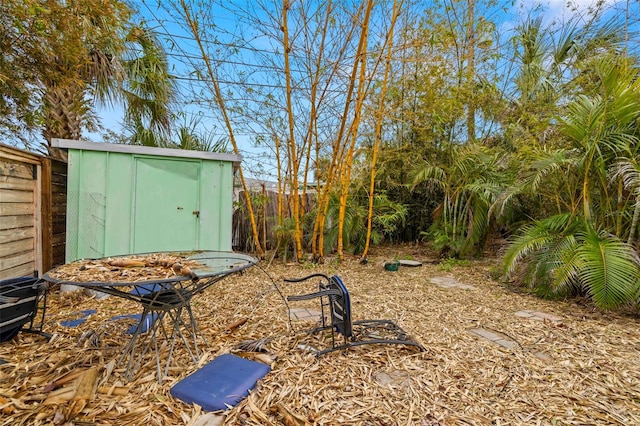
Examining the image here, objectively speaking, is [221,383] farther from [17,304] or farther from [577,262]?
[577,262]

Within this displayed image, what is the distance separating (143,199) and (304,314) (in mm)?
2428

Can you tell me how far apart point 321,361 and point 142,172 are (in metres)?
3.11

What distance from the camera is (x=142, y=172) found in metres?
3.63

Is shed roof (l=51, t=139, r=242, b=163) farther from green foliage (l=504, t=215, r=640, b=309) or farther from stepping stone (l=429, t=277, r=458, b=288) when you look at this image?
green foliage (l=504, t=215, r=640, b=309)

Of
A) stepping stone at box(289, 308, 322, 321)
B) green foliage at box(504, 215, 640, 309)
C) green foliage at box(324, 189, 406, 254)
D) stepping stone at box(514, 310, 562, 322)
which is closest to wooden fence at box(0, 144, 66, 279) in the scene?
stepping stone at box(289, 308, 322, 321)

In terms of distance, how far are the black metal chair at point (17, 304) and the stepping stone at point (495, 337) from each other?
297cm

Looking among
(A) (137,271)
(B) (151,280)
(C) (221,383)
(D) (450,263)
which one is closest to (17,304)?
(A) (137,271)

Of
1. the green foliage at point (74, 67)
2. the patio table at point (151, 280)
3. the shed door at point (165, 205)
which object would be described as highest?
the green foliage at point (74, 67)

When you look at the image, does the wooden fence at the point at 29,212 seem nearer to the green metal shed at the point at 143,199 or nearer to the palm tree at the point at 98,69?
the green metal shed at the point at 143,199

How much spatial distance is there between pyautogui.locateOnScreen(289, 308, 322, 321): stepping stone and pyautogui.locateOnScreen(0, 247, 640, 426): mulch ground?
0.27 ft

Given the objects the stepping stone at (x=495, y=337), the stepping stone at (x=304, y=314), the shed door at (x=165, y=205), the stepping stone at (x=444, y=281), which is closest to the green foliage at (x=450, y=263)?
the stepping stone at (x=444, y=281)

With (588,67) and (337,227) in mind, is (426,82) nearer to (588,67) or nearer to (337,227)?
(588,67)

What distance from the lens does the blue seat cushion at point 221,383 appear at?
4.59 ft

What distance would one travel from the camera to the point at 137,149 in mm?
3566
